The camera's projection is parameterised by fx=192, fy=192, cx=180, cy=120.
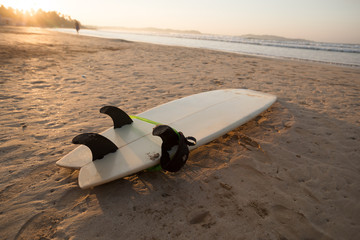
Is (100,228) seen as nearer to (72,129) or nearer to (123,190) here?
(123,190)

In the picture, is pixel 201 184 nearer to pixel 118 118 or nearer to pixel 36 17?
pixel 118 118

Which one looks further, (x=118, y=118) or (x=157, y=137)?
(x=118, y=118)

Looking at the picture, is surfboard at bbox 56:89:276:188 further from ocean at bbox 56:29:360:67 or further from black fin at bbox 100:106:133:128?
ocean at bbox 56:29:360:67

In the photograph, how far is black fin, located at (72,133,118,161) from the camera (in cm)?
164

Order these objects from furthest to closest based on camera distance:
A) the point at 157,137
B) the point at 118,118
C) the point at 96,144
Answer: the point at 118,118 → the point at 157,137 → the point at 96,144

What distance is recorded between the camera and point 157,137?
215 centimetres

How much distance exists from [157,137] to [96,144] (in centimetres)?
64

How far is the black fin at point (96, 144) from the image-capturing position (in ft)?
5.39

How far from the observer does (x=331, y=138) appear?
2.59m

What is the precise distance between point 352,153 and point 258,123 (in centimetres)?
113

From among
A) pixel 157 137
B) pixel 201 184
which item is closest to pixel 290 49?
pixel 157 137

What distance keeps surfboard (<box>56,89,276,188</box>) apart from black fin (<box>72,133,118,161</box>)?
0.11 ft

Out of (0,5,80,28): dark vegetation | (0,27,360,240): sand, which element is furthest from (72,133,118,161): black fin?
(0,5,80,28): dark vegetation

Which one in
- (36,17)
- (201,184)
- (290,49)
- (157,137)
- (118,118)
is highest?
(36,17)
